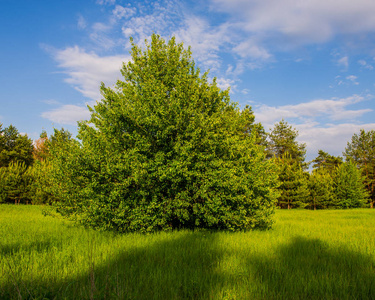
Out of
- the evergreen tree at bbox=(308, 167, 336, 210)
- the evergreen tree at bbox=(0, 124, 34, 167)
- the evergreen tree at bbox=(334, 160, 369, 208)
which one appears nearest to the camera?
the evergreen tree at bbox=(334, 160, 369, 208)

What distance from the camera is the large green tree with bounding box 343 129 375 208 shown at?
56.3 m

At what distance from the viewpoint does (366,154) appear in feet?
200

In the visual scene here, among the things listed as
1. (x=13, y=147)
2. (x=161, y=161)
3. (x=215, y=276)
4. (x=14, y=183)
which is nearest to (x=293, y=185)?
(x=161, y=161)

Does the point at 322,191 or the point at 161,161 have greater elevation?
the point at 161,161

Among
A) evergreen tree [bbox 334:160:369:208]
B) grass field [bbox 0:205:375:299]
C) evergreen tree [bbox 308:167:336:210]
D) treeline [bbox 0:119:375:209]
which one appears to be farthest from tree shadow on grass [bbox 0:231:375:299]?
evergreen tree [bbox 334:160:369:208]

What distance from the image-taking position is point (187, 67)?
1277cm

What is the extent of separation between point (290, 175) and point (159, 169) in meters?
35.2

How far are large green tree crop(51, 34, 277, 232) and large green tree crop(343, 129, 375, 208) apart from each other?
5945 centimetres

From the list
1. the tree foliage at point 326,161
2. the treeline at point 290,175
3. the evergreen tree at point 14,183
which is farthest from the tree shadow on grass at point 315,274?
the tree foliage at point 326,161

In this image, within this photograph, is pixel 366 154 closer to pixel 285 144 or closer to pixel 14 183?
pixel 285 144

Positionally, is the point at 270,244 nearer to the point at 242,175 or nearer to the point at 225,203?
the point at 225,203

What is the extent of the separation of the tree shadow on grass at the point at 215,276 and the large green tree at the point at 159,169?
259 centimetres

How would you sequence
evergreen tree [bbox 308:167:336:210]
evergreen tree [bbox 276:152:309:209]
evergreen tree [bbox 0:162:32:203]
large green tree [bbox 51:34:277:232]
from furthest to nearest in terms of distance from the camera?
evergreen tree [bbox 308:167:336:210] < evergreen tree [bbox 276:152:309:209] < evergreen tree [bbox 0:162:32:203] < large green tree [bbox 51:34:277:232]

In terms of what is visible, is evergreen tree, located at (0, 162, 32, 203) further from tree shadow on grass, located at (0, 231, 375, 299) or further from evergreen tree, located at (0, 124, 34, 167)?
tree shadow on grass, located at (0, 231, 375, 299)
